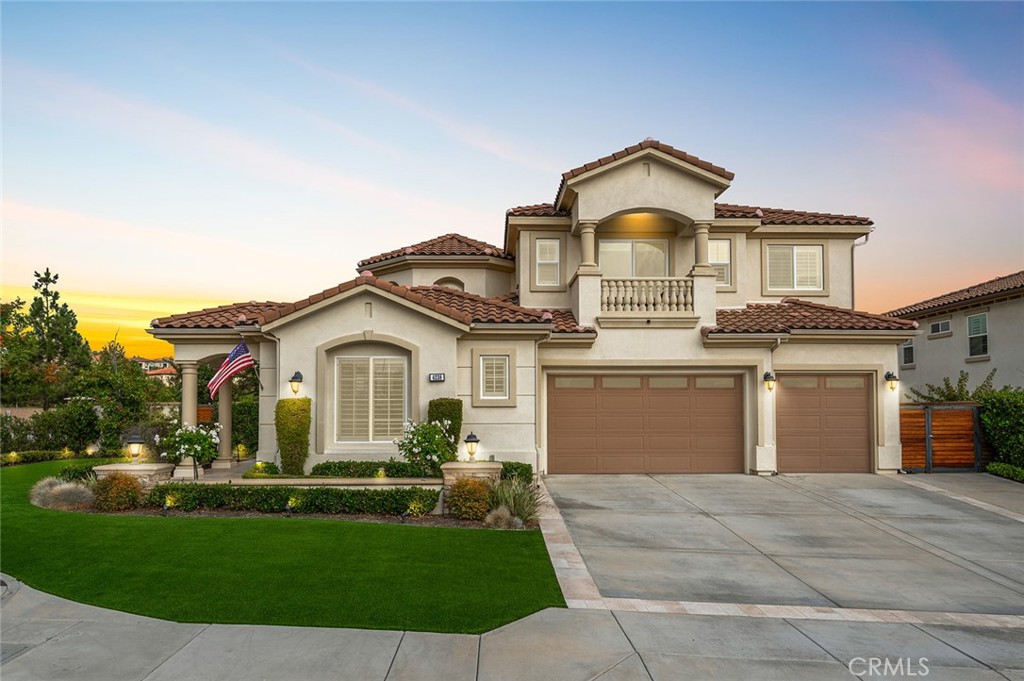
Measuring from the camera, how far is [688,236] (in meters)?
17.6

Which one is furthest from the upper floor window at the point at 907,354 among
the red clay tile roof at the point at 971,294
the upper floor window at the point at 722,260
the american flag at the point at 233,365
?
the american flag at the point at 233,365

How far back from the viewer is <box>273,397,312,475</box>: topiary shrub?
1266cm

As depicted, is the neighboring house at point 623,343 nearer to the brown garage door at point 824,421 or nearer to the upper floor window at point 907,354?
the brown garage door at point 824,421

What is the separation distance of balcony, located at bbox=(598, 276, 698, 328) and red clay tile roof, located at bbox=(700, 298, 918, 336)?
88 centimetres

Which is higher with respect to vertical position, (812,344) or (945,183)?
(945,183)

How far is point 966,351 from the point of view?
75.0 ft

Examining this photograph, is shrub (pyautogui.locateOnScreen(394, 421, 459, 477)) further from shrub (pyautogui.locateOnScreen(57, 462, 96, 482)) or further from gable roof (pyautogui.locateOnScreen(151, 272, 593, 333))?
shrub (pyautogui.locateOnScreen(57, 462, 96, 482))

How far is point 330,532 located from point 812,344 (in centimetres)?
1355

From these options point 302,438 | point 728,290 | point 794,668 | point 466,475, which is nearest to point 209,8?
point 302,438

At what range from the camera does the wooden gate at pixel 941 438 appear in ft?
53.4

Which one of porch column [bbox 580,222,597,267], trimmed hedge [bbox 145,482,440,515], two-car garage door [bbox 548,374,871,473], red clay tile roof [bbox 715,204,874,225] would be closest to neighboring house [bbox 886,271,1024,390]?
red clay tile roof [bbox 715,204,874,225]

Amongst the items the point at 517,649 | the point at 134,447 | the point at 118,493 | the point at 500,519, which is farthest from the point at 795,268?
the point at 118,493

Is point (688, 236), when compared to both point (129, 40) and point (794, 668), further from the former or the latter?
point (129, 40)

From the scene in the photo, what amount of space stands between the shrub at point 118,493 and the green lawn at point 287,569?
61 cm
